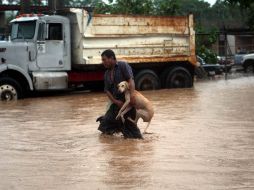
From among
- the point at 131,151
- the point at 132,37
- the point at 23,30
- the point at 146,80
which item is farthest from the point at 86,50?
the point at 131,151

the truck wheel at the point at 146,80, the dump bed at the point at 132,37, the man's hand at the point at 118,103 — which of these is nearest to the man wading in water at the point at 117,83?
the man's hand at the point at 118,103

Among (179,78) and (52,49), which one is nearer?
(52,49)

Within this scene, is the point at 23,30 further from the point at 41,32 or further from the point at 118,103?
the point at 118,103

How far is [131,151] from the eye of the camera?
25.9 feet

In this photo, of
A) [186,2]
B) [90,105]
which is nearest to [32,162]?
[90,105]

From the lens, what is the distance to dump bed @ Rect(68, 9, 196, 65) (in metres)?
18.2

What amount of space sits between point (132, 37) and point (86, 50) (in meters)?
1.81

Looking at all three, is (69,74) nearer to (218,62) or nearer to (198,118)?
(198,118)

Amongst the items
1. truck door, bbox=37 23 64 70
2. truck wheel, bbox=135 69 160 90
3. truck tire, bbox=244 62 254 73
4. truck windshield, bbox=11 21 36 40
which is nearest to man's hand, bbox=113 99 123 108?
truck door, bbox=37 23 64 70

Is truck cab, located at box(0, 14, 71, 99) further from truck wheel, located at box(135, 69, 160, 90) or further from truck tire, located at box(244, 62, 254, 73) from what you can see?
truck tire, located at box(244, 62, 254, 73)

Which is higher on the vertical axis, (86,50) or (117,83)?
(86,50)

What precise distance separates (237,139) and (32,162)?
128 inches

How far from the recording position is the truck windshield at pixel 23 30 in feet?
57.0

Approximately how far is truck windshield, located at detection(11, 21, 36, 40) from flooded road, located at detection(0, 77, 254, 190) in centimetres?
389
